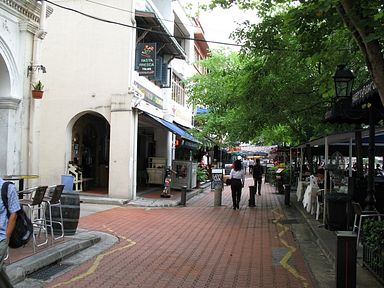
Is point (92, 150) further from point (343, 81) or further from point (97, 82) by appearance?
point (343, 81)

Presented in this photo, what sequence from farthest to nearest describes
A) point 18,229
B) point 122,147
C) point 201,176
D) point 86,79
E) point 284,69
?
point 201,176 < point 86,79 < point 122,147 < point 284,69 < point 18,229

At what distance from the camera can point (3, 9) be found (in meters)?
9.59

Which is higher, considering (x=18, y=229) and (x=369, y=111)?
(x=369, y=111)

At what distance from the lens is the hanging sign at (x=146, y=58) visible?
1870 cm

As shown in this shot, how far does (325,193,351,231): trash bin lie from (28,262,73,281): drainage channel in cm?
580

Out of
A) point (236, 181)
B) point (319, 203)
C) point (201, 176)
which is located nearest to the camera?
point (319, 203)

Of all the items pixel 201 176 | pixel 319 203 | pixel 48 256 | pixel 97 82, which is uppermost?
pixel 97 82

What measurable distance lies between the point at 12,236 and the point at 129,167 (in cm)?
1343

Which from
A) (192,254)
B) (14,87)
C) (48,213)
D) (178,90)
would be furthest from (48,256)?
(178,90)

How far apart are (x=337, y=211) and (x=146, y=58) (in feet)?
34.9

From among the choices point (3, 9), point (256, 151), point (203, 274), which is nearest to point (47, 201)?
point (203, 274)

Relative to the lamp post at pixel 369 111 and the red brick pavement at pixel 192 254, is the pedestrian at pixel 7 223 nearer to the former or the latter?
the red brick pavement at pixel 192 254

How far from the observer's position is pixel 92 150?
73.1 feet

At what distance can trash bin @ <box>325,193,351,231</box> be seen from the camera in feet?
34.7
